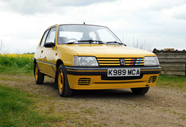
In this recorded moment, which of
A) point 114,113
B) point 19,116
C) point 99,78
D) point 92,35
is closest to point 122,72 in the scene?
point 99,78

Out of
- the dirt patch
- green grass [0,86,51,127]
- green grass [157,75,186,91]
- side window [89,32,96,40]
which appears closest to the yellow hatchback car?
side window [89,32,96,40]

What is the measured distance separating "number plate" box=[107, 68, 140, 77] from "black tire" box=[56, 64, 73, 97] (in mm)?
902

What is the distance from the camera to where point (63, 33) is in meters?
6.00

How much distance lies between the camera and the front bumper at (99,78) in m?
4.71

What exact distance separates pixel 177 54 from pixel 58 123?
31.3ft

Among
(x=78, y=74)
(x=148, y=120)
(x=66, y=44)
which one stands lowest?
(x=148, y=120)

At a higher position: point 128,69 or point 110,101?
point 128,69

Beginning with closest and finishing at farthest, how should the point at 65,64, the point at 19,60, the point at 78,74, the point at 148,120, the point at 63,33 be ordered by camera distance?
the point at 148,120
the point at 78,74
the point at 65,64
the point at 63,33
the point at 19,60

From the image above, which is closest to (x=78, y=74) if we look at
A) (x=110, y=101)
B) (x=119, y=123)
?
(x=110, y=101)

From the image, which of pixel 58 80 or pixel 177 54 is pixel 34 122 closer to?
pixel 58 80

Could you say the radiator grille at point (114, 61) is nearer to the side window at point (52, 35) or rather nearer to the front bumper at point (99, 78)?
the front bumper at point (99, 78)

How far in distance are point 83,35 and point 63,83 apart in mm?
1496

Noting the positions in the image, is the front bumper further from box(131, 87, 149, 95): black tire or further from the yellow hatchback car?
box(131, 87, 149, 95): black tire

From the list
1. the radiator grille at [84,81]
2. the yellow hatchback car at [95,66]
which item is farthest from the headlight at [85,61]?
the radiator grille at [84,81]
